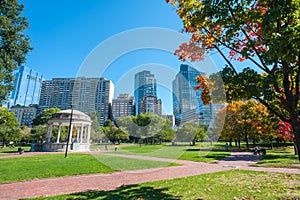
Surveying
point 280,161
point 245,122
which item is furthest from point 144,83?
point 245,122

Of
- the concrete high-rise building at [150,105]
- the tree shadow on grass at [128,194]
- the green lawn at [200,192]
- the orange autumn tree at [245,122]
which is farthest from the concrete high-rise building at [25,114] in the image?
the green lawn at [200,192]

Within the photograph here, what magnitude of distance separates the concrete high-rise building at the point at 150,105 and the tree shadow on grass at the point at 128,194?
31.3 ft

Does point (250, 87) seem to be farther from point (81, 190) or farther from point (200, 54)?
point (81, 190)

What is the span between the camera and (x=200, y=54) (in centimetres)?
663

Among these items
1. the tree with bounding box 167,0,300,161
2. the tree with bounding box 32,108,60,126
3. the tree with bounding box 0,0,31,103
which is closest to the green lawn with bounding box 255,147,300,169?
the tree with bounding box 167,0,300,161

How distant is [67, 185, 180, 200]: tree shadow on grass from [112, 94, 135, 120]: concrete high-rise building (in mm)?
8349

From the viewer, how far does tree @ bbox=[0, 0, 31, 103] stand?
17375 mm

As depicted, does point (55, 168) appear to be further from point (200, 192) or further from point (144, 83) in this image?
point (200, 192)

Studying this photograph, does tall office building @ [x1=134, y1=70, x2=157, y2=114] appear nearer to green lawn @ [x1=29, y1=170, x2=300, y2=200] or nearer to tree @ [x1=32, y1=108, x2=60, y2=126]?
green lawn @ [x1=29, y1=170, x2=300, y2=200]

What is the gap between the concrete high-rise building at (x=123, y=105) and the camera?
14.5 m

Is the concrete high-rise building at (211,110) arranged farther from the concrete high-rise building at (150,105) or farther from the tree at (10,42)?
the tree at (10,42)

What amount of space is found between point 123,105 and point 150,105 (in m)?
2.46

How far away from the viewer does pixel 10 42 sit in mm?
18188

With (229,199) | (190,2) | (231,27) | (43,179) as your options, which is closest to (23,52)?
(43,179)
